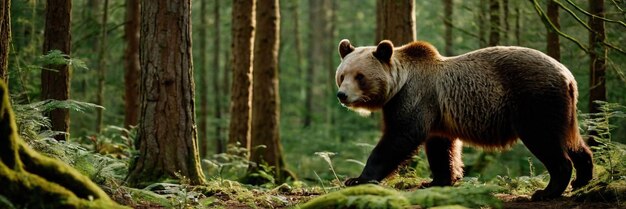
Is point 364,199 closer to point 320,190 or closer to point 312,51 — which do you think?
point 320,190

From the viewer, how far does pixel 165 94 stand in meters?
8.22

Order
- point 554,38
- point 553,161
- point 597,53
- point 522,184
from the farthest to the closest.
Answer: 1. point 554,38
2. point 597,53
3. point 522,184
4. point 553,161

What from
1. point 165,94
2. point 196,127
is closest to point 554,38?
point 196,127

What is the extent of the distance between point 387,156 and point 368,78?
101 centimetres

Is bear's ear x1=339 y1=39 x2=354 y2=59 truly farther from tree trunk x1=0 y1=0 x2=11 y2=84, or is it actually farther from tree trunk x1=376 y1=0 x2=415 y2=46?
tree trunk x1=0 y1=0 x2=11 y2=84

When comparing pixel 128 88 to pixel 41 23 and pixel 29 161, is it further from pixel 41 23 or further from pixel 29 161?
pixel 29 161

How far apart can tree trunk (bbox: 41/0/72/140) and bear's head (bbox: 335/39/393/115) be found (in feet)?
12.6

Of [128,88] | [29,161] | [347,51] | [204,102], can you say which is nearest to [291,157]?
[204,102]

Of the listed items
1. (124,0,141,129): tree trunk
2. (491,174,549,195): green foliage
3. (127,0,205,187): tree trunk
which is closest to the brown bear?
(491,174,549,195): green foliage

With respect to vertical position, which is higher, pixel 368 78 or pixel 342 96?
pixel 368 78

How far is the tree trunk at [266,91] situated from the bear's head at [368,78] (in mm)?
5818

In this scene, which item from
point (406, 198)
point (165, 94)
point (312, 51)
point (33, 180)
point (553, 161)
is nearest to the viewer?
point (33, 180)

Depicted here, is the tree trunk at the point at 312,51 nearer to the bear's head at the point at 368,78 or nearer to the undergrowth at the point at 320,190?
the bear's head at the point at 368,78

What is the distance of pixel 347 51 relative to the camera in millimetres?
8617
